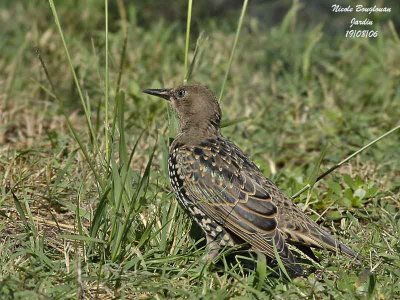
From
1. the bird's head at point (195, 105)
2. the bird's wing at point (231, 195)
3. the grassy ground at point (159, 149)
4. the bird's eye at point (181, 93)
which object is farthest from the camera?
the bird's eye at point (181, 93)

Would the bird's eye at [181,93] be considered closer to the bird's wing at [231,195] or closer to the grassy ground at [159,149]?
the grassy ground at [159,149]

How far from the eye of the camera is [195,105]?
6.69 m

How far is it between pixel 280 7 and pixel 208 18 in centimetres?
107

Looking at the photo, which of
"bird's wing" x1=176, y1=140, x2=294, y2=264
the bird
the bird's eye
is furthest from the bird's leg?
the bird's eye

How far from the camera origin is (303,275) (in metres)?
5.43

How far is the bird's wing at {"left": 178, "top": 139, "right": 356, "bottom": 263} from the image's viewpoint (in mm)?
5598

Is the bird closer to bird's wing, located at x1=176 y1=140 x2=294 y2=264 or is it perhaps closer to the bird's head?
bird's wing, located at x1=176 y1=140 x2=294 y2=264

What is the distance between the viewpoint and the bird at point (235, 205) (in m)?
5.59

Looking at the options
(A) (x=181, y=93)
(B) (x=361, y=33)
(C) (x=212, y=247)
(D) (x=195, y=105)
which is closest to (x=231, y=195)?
(C) (x=212, y=247)

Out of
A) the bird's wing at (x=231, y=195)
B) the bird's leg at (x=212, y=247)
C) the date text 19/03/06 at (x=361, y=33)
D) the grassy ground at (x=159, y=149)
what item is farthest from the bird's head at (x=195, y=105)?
the date text 19/03/06 at (x=361, y=33)

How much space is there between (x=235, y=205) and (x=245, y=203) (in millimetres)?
67

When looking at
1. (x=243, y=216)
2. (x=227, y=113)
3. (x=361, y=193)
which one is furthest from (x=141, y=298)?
(x=227, y=113)

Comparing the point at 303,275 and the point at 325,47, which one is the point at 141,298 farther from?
the point at 325,47

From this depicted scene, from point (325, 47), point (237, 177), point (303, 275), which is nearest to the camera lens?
point (303, 275)
